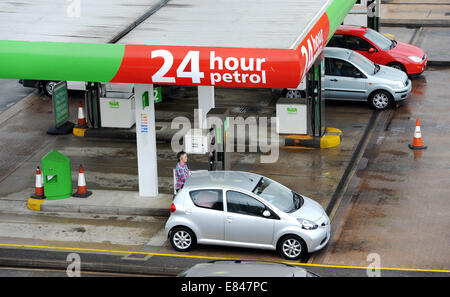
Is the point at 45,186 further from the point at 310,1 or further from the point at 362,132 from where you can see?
the point at 362,132

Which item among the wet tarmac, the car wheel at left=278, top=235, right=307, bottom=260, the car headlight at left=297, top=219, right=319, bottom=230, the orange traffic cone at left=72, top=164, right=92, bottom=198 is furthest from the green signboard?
the car headlight at left=297, top=219, right=319, bottom=230

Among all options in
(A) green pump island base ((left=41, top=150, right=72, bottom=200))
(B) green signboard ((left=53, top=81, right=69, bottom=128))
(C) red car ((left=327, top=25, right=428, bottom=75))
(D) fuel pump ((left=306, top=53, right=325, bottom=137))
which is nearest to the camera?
(A) green pump island base ((left=41, top=150, right=72, bottom=200))

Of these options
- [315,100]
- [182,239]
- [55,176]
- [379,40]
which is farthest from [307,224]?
[379,40]

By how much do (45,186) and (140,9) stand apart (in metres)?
4.27

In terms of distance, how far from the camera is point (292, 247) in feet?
49.4

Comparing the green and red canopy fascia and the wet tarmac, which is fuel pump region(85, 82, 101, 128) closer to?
the green and red canopy fascia

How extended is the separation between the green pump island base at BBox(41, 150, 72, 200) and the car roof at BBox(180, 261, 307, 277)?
21.9 ft

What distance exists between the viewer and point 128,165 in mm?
20594

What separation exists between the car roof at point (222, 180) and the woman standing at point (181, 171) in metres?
0.43

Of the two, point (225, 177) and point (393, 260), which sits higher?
point (225, 177)

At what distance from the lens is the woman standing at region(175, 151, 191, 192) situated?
54.9 ft

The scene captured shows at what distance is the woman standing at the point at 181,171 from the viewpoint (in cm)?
1672

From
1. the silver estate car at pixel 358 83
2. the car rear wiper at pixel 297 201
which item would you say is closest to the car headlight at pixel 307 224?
the car rear wiper at pixel 297 201

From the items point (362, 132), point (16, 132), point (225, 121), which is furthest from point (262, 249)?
point (16, 132)
